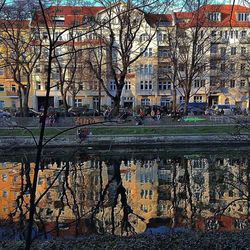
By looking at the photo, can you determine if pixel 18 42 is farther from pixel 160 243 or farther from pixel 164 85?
pixel 164 85

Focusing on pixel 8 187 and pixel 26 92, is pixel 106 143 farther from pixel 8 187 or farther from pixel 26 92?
pixel 26 92

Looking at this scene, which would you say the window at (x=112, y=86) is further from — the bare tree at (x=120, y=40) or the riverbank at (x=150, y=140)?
the riverbank at (x=150, y=140)

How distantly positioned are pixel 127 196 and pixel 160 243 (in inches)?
267

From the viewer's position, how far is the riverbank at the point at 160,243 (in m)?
6.31

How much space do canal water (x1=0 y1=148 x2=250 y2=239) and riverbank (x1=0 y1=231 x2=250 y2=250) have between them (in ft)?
1.41

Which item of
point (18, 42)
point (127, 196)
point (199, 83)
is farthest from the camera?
point (199, 83)

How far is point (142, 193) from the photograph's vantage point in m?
13.9

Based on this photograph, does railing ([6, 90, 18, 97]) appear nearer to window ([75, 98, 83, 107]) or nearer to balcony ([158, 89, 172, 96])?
window ([75, 98, 83, 107])

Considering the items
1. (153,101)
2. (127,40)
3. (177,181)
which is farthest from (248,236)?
(153,101)

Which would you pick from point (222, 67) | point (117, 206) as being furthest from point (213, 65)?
point (117, 206)

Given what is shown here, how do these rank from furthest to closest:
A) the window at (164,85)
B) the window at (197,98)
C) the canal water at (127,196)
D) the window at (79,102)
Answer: the window at (79,102) → the window at (197,98) → the window at (164,85) → the canal water at (127,196)

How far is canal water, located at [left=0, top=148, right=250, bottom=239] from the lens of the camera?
931 centimetres

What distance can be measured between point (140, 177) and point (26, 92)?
901 inches

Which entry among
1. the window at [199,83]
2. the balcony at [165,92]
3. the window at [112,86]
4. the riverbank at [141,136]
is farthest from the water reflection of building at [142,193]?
the window at [112,86]
